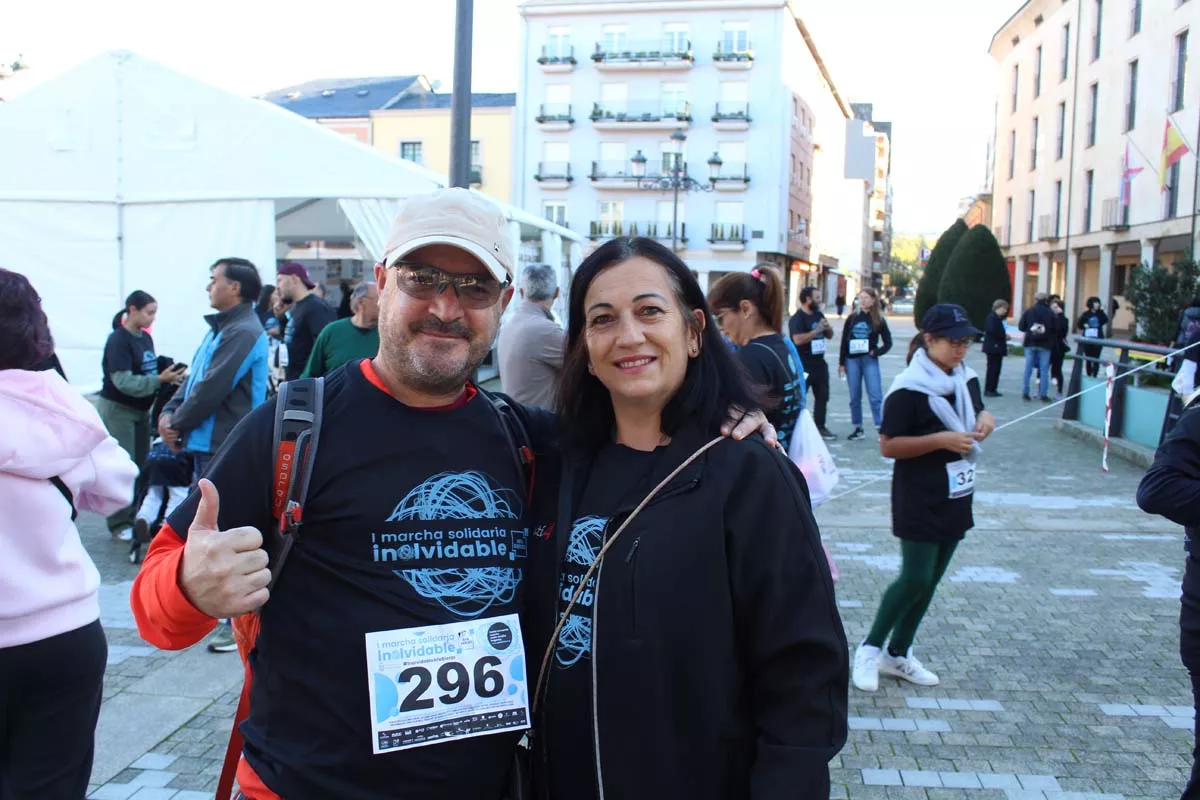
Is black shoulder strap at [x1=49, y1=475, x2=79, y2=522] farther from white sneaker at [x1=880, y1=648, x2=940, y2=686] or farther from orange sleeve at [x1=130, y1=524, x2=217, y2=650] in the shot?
white sneaker at [x1=880, y1=648, x2=940, y2=686]

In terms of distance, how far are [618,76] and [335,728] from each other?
51.0m

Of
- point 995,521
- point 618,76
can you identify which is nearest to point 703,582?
point 995,521

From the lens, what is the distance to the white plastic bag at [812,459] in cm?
434

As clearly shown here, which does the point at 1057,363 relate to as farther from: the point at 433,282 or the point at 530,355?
the point at 433,282

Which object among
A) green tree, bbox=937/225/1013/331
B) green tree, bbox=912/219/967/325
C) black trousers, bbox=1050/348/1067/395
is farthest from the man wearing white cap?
green tree, bbox=912/219/967/325

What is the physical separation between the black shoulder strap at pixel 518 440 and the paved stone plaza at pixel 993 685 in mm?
2303

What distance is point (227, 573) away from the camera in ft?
5.48


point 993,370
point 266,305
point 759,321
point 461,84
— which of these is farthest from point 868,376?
point 759,321

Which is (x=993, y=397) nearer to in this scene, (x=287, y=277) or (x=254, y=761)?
(x=287, y=277)

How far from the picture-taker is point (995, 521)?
802 centimetres

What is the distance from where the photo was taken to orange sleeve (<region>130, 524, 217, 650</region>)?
68.3 inches

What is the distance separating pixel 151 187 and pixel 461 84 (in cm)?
532

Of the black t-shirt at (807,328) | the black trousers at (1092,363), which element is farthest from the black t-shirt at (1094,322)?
the black t-shirt at (807,328)

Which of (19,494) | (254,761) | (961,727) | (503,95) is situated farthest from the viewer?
(503,95)
